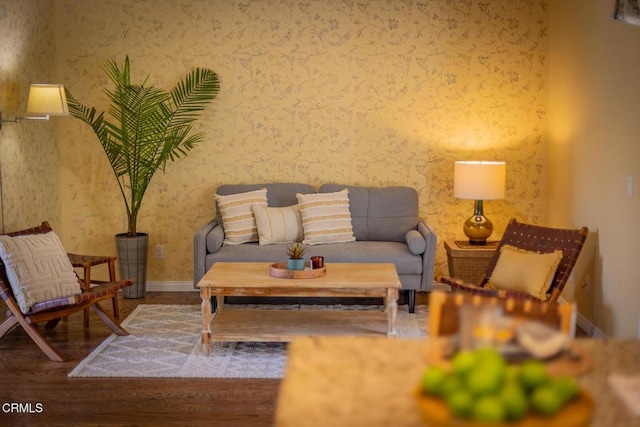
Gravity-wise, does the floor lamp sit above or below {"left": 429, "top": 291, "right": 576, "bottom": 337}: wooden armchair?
above

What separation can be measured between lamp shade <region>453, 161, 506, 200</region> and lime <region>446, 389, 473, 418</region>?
420 centimetres

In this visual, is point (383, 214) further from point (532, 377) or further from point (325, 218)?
point (532, 377)

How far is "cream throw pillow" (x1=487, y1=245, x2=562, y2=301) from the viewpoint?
4531 mm

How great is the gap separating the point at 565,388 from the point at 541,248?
11.5ft

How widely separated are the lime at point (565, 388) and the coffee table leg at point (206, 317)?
308 centimetres

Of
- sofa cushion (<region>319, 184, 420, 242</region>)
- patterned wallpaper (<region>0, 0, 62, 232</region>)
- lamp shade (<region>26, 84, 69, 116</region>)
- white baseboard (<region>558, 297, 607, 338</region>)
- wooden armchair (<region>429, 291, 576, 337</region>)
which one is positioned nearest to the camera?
wooden armchair (<region>429, 291, 576, 337</region>)

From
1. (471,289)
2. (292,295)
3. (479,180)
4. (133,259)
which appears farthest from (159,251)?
(471,289)

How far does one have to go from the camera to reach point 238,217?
5.71 metres

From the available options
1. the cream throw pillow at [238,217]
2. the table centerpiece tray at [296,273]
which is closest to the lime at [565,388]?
the table centerpiece tray at [296,273]

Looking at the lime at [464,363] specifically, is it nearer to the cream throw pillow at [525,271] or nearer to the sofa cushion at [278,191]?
the cream throw pillow at [525,271]

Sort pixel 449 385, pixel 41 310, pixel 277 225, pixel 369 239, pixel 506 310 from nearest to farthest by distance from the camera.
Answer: pixel 449 385
pixel 506 310
pixel 41 310
pixel 277 225
pixel 369 239

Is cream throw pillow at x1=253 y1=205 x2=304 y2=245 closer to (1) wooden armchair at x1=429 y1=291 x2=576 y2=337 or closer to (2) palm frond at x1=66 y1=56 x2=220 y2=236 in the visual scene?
(2) palm frond at x1=66 y1=56 x2=220 y2=236

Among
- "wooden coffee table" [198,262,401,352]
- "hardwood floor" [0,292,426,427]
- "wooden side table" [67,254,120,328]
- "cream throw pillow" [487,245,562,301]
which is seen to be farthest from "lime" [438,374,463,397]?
"wooden side table" [67,254,120,328]

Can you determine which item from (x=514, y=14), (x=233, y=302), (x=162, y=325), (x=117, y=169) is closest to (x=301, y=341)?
(x=162, y=325)
